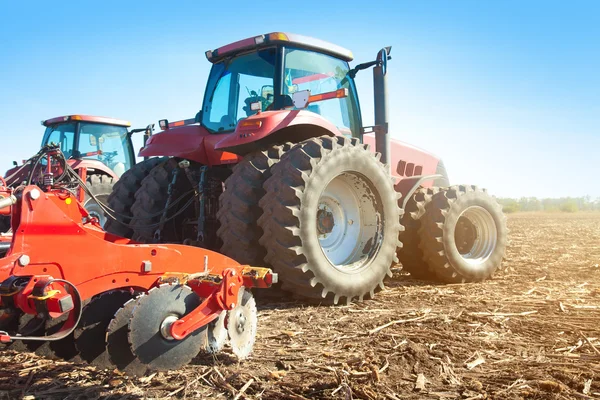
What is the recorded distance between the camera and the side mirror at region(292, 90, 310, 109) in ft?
14.5

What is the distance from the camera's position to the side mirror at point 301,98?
4422mm

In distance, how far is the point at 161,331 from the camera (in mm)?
2443

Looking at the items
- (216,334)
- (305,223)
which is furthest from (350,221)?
(216,334)

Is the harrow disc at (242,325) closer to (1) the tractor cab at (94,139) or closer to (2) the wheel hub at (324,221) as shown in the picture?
(2) the wheel hub at (324,221)

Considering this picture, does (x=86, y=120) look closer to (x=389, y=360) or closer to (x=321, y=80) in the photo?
(x=321, y=80)

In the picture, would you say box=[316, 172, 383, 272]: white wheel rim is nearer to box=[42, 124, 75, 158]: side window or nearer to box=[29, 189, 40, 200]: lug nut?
box=[29, 189, 40, 200]: lug nut

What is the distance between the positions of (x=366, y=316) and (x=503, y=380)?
142cm

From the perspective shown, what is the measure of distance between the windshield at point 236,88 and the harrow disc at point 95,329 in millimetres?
2810

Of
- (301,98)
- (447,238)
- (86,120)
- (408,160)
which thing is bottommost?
(447,238)

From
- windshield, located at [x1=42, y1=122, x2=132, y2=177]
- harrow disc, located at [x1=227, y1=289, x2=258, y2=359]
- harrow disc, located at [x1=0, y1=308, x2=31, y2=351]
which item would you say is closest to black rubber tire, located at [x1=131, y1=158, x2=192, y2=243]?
harrow disc, located at [x1=0, y1=308, x2=31, y2=351]

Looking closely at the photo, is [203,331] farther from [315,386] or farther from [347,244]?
[347,244]

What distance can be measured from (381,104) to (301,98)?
4.33 ft

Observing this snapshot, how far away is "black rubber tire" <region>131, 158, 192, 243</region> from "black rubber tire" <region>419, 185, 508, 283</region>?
99.3 inches

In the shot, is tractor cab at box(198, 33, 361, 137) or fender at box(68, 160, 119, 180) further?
fender at box(68, 160, 119, 180)
